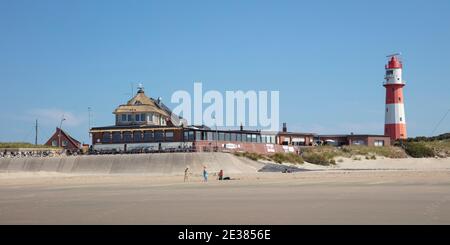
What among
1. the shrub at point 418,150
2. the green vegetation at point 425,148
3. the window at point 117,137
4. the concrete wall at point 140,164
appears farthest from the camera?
the green vegetation at point 425,148

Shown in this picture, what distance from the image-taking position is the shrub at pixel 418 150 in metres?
65.3

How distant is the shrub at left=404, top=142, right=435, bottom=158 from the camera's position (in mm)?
65312

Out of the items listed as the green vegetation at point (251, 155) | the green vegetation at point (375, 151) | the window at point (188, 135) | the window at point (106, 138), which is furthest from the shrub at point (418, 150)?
the window at point (106, 138)

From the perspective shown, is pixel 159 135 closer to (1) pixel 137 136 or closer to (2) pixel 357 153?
(1) pixel 137 136

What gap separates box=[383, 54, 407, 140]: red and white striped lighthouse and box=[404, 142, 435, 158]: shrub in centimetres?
384

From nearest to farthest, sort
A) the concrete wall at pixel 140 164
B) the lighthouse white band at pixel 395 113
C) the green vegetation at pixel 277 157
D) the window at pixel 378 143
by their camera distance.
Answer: the concrete wall at pixel 140 164, the green vegetation at pixel 277 157, the window at pixel 378 143, the lighthouse white band at pixel 395 113

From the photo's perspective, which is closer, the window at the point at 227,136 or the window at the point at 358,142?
the window at the point at 227,136

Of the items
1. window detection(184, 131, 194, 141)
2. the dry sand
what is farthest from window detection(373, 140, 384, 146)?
the dry sand

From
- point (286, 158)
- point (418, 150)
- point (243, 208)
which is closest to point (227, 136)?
point (286, 158)

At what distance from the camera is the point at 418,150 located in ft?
216

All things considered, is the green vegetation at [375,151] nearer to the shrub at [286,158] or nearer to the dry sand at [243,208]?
the shrub at [286,158]

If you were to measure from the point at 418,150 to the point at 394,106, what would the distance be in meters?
6.61
